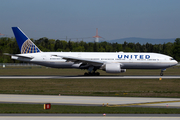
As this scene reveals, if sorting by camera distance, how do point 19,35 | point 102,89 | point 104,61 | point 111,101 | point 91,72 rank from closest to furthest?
1. point 111,101
2. point 102,89
3. point 104,61
4. point 91,72
5. point 19,35

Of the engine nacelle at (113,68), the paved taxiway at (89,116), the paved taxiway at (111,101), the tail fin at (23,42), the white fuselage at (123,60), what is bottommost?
the paved taxiway at (111,101)

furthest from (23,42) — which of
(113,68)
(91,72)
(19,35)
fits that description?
(113,68)

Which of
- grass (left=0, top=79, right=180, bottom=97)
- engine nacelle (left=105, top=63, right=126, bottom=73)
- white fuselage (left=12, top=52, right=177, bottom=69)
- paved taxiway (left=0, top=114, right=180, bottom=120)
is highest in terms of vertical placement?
white fuselage (left=12, top=52, right=177, bottom=69)

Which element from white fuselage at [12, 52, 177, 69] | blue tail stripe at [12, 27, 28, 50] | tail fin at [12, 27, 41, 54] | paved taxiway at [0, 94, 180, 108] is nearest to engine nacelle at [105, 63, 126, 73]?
white fuselage at [12, 52, 177, 69]

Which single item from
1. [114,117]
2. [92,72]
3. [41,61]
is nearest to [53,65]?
[41,61]

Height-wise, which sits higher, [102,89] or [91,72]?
[91,72]

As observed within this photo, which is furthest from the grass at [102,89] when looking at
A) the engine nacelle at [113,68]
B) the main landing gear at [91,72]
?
the main landing gear at [91,72]

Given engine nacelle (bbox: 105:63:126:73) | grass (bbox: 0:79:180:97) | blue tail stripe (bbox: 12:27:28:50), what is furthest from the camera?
blue tail stripe (bbox: 12:27:28:50)

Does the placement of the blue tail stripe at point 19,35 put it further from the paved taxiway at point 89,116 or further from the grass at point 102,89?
the paved taxiway at point 89,116

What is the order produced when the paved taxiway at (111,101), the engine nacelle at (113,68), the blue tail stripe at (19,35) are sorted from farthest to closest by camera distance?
the blue tail stripe at (19,35)
the engine nacelle at (113,68)
the paved taxiway at (111,101)

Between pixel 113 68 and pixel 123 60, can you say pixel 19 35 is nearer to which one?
pixel 113 68

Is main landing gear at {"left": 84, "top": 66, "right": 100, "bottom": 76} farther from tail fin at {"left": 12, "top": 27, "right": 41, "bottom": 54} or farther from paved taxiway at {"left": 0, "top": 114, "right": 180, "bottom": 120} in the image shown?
paved taxiway at {"left": 0, "top": 114, "right": 180, "bottom": 120}

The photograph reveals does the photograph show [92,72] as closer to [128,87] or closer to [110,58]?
[110,58]

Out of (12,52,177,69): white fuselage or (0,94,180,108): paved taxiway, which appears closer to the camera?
(0,94,180,108): paved taxiway
